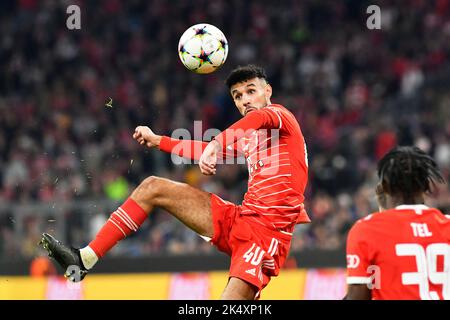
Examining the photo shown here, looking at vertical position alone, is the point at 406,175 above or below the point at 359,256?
above

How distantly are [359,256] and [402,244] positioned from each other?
0.22 meters

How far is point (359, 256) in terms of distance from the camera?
14.4 ft

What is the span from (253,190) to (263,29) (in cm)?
1303

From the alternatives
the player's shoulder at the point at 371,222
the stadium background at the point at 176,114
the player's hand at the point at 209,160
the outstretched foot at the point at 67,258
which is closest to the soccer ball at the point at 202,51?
the player's hand at the point at 209,160

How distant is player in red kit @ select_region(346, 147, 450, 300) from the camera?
432 cm

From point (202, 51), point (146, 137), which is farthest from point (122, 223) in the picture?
point (202, 51)

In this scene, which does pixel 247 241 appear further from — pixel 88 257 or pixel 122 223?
pixel 88 257

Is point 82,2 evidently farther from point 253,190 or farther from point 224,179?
point 253,190

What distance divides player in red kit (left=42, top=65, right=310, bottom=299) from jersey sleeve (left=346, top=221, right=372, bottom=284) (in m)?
1.90

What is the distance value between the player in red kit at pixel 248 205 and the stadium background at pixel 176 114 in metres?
5.20

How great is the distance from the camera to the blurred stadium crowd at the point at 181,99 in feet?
44.8

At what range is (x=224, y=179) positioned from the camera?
1432 cm

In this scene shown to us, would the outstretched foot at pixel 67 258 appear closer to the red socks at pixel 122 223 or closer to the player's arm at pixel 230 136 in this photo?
the red socks at pixel 122 223

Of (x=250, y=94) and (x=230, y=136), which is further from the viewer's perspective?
(x=250, y=94)
